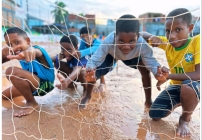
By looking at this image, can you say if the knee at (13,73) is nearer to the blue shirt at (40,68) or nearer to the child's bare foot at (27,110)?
the blue shirt at (40,68)

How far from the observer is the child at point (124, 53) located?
118cm

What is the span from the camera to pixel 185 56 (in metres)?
1.22

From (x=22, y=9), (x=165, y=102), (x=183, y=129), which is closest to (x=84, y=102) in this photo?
(x=165, y=102)

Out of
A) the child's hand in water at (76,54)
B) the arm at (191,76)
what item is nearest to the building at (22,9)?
the child's hand in water at (76,54)

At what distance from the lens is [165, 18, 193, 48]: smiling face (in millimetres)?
1147

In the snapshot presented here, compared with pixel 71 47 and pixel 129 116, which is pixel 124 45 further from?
pixel 71 47

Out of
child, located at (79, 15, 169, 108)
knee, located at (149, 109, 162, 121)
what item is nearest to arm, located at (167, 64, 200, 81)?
child, located at (79, 15, 169, 108)

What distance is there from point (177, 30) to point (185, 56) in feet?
0.56

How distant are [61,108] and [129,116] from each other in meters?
0.48

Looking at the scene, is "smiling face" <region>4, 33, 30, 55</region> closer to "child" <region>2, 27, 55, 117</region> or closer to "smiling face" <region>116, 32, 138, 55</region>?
"child" <region>2, 27, 55, 117</region>

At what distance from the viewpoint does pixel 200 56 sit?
1066mm

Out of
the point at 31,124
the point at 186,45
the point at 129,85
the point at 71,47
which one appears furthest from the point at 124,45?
the point at 129,85

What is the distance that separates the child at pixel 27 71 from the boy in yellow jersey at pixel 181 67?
732 mm

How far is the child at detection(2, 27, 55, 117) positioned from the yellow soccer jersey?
2.58ft
